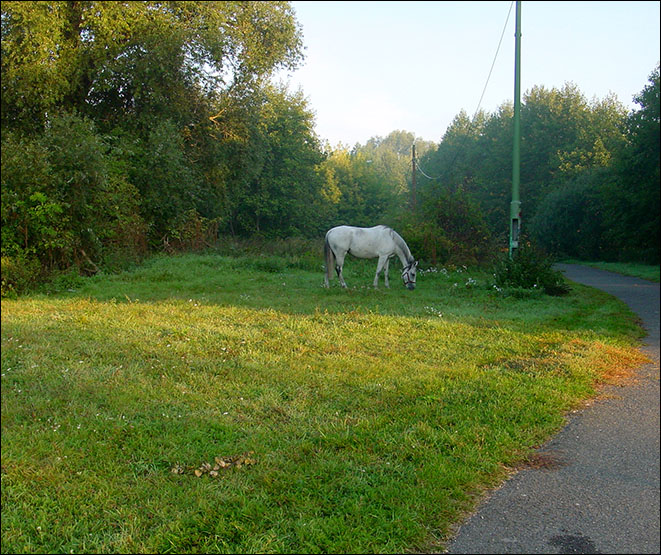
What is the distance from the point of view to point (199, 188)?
21.2 meters

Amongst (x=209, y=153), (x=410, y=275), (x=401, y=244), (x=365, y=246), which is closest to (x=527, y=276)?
(x=410, y=275)

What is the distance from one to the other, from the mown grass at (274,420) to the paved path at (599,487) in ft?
0.81

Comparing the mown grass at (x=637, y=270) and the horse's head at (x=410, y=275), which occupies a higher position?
the mown grass at (x=637, y=270)

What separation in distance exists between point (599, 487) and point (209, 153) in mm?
22278

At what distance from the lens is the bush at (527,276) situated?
600 cm

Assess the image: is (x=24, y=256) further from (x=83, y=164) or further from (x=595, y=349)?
(x=83, y=164)

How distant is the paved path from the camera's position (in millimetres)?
1443

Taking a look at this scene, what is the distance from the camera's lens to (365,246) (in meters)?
14.3

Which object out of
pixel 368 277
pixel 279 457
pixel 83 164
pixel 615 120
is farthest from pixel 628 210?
pixel 368 277

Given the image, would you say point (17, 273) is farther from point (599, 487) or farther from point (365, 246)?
point (365, 246)

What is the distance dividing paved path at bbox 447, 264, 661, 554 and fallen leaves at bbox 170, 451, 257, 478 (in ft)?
4.91

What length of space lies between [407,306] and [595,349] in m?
6.93

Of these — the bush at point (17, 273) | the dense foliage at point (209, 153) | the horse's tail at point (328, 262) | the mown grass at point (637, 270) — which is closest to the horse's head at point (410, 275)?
the dense foliage at point (209, 153)

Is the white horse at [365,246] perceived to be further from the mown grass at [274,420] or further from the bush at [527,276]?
the mown grass at [274,420]
